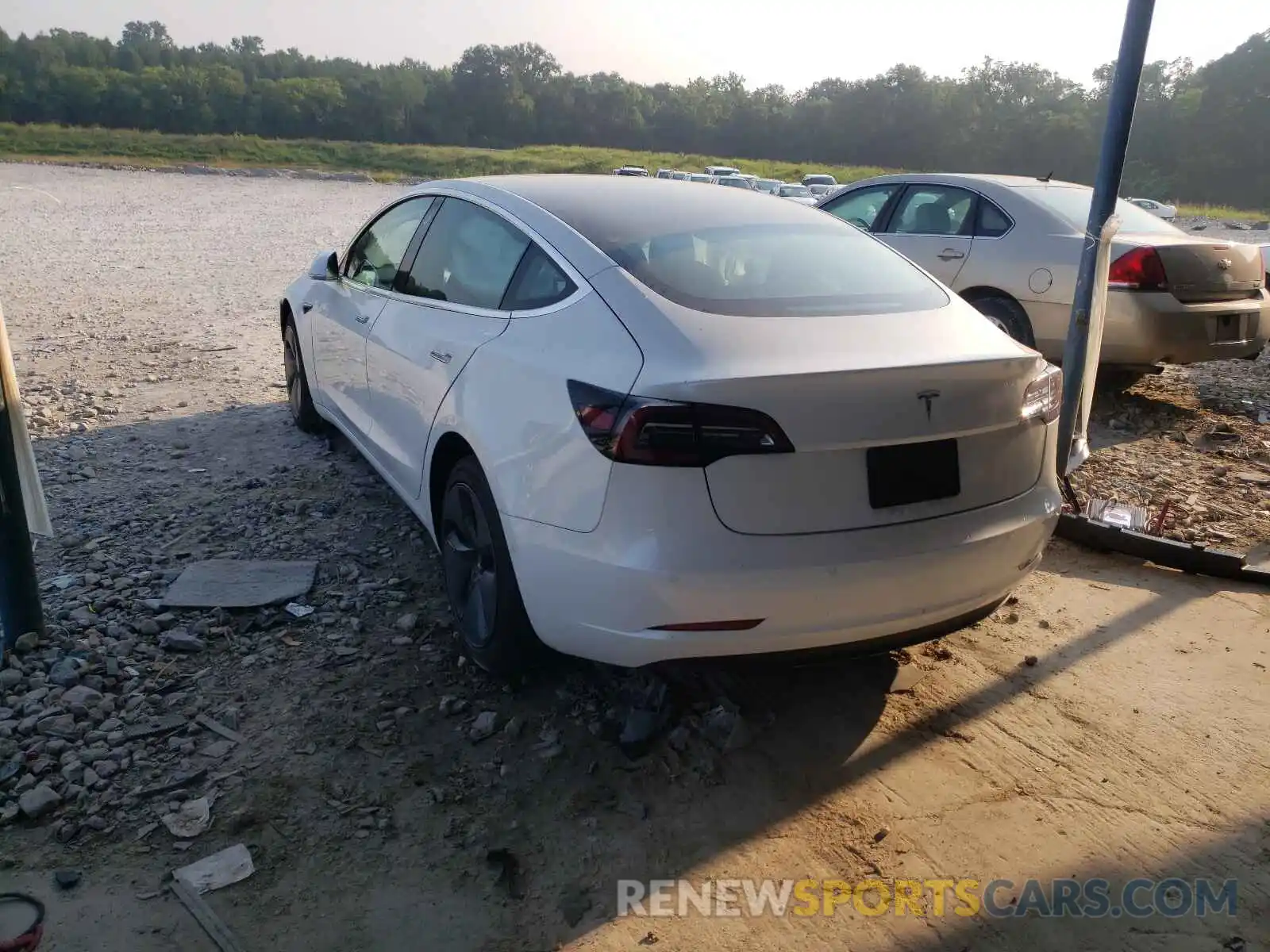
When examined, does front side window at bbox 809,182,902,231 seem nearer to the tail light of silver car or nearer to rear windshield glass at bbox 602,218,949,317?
rear windshield glass at bbox 602,218,949,317

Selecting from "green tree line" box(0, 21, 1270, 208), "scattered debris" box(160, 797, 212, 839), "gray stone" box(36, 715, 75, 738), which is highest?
"green tree line" box(0, 21, 1270, 208)

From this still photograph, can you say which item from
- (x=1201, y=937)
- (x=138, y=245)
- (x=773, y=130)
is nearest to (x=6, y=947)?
(x=1201, y=937)

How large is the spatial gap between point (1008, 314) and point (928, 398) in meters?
5.27

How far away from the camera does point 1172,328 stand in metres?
6.58

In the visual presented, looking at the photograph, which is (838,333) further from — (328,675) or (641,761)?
(328,675)

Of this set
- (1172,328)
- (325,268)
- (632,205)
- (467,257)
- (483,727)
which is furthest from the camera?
(1172,328)

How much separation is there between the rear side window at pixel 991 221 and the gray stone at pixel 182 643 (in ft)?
20.7

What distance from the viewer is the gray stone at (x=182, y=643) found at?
3.59 m

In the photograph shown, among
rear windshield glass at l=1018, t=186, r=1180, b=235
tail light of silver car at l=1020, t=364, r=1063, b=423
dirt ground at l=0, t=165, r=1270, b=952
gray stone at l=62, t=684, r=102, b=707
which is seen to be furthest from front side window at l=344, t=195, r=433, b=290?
rear windshield glass at l=1018, t=186, r=1180, b=235

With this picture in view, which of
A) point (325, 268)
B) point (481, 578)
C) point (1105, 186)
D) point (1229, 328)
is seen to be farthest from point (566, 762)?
point (1229, 328)

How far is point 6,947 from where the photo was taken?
228cm

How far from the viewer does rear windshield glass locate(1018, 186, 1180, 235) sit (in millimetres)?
7088

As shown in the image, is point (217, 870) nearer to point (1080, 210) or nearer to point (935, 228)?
point (935, 228)

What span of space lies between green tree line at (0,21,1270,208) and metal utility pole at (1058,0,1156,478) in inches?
2007
